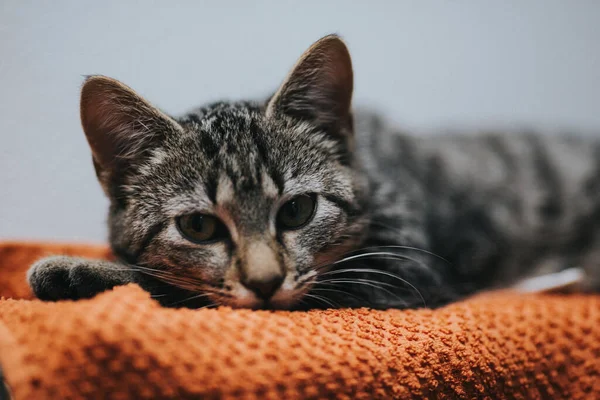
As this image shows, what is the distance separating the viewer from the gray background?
1.09 metres

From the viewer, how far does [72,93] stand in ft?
3.13

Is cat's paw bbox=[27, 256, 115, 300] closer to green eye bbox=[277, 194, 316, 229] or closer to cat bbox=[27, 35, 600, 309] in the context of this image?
cat bbox=[27, 35, 600, 309]

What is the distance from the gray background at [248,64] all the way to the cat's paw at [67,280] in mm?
331

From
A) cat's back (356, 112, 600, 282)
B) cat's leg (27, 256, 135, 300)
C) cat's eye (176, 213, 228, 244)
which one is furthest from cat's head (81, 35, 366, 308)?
cat's back (356, 112, 600, 282)

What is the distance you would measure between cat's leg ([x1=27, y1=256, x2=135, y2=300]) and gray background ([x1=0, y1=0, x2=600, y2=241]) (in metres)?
0.33

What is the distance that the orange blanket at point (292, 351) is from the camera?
632 mm

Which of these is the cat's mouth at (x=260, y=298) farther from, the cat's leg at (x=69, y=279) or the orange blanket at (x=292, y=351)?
the cat's leg at (x=69, y=279)

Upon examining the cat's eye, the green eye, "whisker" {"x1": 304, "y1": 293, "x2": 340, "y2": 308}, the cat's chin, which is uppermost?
the green eye

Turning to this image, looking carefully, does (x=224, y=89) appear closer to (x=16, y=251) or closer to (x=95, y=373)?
(x=16, y=251)

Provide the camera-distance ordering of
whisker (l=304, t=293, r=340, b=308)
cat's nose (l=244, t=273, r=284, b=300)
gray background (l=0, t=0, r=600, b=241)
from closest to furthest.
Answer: cat's nose (l=244, t=273, r=284, b=300), whisker (l=304, t=293, r=340, b=308), gray background (l=0, t=0, r=600, b=241)

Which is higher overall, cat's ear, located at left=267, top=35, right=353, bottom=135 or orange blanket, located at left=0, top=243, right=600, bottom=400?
cat's ear, located at left=267, top=35, right=353, bottom=135

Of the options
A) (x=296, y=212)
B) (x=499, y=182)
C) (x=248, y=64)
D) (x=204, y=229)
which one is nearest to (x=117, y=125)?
(x=204, y=229)

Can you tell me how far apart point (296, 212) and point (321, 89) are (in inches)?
11.8

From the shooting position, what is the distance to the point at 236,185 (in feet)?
2.98
